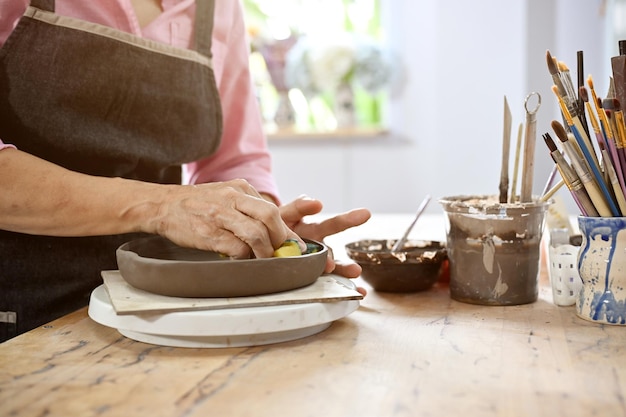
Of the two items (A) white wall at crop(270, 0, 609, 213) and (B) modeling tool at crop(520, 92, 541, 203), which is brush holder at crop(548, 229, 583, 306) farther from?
(A) white wall at crop(270, 0, 609, 213)

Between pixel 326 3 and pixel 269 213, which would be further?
pixel 326 3

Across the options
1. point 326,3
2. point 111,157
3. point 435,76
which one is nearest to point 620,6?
point 435,76

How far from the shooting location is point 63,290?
48.7 inches

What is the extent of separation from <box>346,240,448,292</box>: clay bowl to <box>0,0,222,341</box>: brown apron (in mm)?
446

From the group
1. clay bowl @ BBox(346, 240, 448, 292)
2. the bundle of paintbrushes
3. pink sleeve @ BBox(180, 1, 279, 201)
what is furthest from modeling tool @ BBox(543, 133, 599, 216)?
pink sleeve @ BBox(180, 1, 279, 201)

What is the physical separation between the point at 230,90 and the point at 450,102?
206 centimetres

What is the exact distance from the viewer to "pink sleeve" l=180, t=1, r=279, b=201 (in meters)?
1.50

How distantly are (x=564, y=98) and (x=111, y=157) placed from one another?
0.75 meters

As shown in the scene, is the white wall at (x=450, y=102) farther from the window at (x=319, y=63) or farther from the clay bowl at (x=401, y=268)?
the clay bowl at (x=401, y=268)

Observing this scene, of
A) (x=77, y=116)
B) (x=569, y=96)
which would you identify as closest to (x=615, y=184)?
(x=569, y=96)

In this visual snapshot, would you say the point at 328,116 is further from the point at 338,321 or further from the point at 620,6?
the point at 338,321

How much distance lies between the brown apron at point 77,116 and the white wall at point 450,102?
2.22 m

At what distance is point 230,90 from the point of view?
5.04 feet

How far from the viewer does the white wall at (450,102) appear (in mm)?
3227
